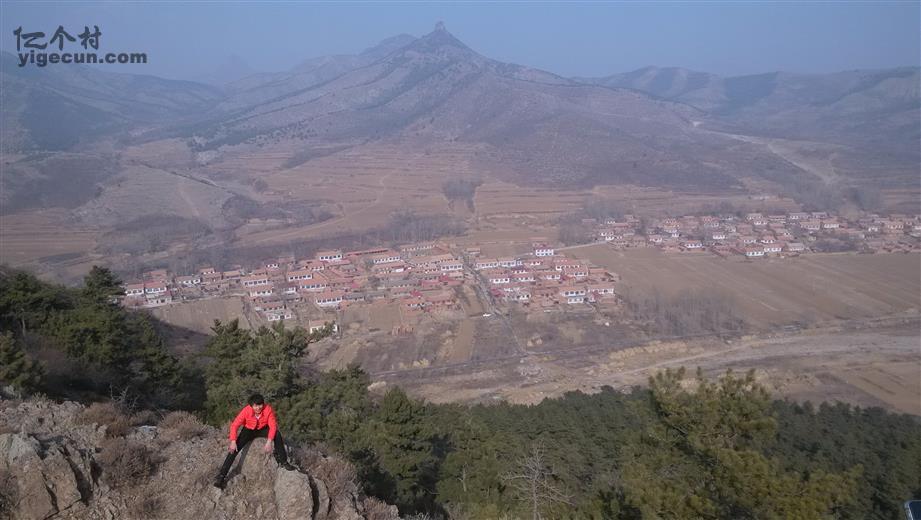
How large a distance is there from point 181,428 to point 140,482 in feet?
2.62

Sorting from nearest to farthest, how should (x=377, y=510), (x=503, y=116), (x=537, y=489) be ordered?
(x=377, y=510), (x=537, y=489), (x=503, y=116)

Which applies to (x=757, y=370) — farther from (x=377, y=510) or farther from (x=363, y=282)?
(x=377, y=510)

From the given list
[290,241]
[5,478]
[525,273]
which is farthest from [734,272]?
[5,478]

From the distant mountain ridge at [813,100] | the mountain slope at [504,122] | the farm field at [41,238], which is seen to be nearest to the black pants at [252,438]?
the farm field at [41,238]

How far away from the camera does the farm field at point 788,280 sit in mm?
24672

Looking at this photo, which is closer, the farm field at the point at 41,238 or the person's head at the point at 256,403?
the person's head at the point at 256,403

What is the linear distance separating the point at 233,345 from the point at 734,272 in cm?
2746

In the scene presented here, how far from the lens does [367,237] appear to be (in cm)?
3612

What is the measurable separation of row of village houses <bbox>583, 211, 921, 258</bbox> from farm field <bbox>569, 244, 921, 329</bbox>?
60.3 inches

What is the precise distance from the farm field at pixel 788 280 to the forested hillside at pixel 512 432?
12.9 metres

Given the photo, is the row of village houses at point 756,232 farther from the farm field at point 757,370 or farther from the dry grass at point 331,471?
the dry grass at point 331,471

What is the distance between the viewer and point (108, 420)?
15.2 ft

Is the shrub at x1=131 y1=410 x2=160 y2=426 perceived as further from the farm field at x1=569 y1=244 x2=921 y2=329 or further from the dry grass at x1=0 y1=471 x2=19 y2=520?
the farm field at x1=569 y1=244 x2=921 y2=329

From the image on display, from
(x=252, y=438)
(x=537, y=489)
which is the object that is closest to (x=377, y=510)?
(x=252, y=438)
